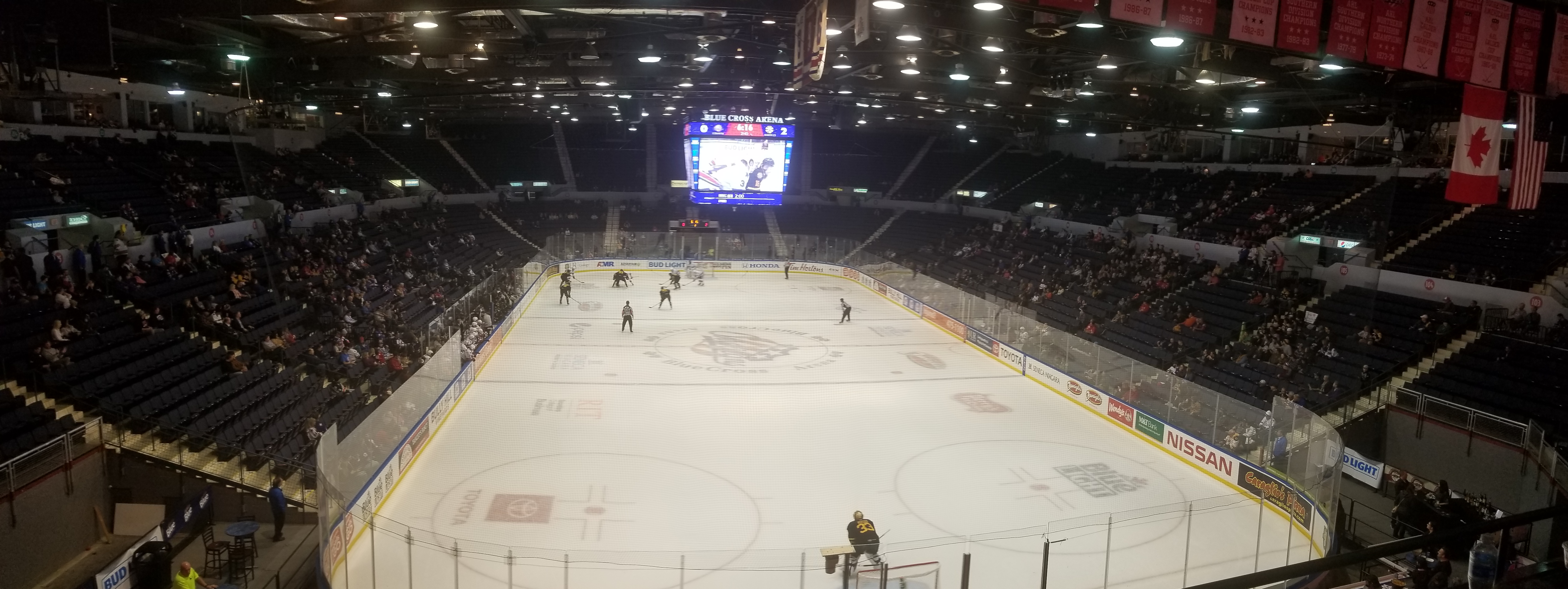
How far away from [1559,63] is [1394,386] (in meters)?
7.70

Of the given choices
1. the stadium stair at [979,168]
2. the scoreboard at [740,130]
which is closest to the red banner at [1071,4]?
the scoreboard at [740,130]

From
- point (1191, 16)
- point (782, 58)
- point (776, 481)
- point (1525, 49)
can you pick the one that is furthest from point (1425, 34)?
point (782, 58)

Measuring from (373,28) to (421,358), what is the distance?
266 inches

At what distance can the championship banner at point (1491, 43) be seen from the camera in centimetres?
965

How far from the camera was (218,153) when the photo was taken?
26609 mm

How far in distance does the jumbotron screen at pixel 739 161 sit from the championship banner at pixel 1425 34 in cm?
2200

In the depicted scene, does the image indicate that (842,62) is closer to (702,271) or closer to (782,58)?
(782,58)

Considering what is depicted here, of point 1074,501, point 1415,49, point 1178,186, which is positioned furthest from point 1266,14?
point 1178,186

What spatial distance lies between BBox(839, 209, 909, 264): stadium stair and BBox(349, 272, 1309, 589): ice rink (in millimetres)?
15175

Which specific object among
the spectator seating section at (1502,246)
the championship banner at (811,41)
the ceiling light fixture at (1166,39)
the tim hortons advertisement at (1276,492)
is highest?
the ceiling light fixture at (1166,39)

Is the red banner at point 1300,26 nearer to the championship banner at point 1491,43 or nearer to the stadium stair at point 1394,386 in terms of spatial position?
the championship banner at point 1491,43

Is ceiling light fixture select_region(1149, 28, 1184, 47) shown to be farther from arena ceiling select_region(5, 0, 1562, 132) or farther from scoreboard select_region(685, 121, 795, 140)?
scoreboard select_region(685, 121, 795, 140)

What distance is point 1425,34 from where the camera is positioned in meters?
9.35

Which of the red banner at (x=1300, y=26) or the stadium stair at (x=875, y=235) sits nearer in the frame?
the red banner at (x=1300, y=26)
